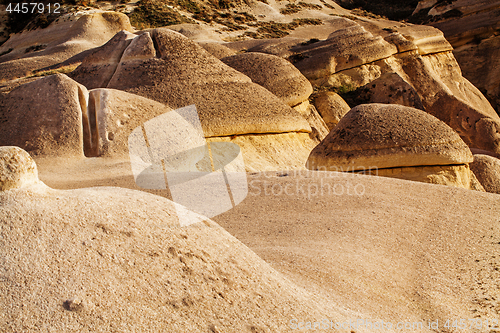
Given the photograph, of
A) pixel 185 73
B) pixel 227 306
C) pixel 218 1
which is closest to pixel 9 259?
pixel 227 306

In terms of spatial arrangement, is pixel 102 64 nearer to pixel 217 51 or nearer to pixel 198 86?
pixel 198 86

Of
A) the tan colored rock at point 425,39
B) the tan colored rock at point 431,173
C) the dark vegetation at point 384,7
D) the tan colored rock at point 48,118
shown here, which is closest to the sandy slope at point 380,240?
the tan colored rock at point 431,173

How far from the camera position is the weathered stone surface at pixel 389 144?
18.9ft

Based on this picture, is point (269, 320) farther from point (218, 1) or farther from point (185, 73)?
point (218, 1)

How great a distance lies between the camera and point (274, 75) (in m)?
9.20

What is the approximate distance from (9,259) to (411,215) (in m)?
3.34

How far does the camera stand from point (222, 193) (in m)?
4.47

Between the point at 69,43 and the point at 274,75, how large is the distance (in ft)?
29.9

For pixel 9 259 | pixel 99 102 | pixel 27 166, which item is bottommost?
pixel 99 102

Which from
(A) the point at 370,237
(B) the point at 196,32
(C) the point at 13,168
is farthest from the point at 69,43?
(C) the point at 13,168

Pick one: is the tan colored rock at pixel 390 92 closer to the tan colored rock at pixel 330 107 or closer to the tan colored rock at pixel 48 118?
the tan colored rock at pixel 330 107

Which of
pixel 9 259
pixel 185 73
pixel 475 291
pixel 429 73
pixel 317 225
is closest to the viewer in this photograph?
pixel 9 259

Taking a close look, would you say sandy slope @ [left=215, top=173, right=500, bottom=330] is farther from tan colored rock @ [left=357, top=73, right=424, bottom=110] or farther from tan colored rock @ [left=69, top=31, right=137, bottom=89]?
tan colored rock @ [left=357, top=73, right=424, bottom=110]

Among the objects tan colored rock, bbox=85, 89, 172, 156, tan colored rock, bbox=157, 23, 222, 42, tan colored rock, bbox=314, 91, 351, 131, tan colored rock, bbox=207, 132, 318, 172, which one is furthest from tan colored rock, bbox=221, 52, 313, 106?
tan colored rock, bbox=157, 23, 222, 42
